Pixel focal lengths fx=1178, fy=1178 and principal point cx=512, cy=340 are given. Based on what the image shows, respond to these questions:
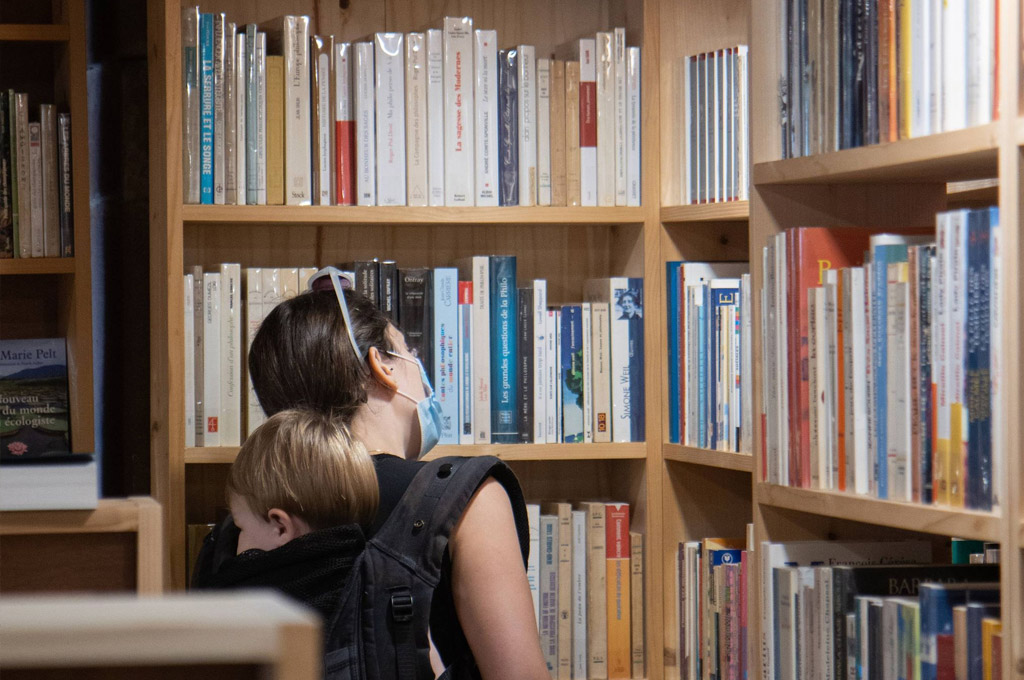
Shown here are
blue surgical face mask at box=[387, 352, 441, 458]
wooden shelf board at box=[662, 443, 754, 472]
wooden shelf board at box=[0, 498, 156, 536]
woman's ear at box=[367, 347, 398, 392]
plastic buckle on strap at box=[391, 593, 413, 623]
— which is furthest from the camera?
wooden shelf board at box=[662, 443, 754, 472]

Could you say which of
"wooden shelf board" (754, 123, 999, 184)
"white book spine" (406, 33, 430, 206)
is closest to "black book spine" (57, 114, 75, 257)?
"white book spine" (406, 33, 430, 206)

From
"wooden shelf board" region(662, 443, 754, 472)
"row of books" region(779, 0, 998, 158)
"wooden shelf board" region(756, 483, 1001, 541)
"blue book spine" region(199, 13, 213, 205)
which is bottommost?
"wooden shelf board" region(662, 443, 754, 472)

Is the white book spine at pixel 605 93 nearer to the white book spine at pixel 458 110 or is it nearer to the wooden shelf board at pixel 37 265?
the white book spine at pixel 458 110

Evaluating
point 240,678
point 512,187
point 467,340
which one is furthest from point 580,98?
point 240,678

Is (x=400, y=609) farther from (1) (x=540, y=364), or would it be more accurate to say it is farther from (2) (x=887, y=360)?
(1) (x=540, y=364)

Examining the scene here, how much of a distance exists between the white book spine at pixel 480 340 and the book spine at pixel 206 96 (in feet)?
1.78

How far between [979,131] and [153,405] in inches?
64.4

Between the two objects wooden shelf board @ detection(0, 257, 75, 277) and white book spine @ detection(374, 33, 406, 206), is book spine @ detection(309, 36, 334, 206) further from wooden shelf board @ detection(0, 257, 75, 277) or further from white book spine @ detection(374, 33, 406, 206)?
wooden shelf board @ detection(0, 257, 75, 277)

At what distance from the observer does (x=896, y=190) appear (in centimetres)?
159

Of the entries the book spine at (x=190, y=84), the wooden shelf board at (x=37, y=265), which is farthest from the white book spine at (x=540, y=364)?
the wooden shelf board at (x=37, y=265)

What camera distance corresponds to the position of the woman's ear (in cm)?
187

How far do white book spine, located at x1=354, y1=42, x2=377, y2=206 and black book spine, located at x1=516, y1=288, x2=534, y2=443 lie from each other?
0.36 metres

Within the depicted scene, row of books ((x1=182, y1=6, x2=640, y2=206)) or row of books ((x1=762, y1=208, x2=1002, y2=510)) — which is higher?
row of books ((x1=182, y1=6, x2=640, y2=206))

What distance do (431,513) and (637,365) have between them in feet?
3.11
